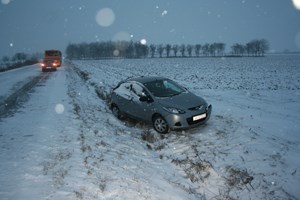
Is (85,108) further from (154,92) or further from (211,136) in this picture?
(211,136)

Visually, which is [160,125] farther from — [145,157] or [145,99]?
[145,157]

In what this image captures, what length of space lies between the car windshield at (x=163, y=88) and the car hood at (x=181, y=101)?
37cm

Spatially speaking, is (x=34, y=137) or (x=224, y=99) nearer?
(x=34, y=137)

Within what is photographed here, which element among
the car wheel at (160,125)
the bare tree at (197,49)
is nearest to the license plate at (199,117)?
the car wheel at (160,125)

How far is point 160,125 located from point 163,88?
59.6 inches

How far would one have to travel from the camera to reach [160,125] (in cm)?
859

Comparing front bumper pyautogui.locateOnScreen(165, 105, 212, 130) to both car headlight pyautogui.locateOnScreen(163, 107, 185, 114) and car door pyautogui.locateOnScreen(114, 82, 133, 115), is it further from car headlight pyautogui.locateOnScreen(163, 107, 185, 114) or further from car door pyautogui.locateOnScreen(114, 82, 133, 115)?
car door pyautogui.locateOnScreen(114, 82, 133, 115)

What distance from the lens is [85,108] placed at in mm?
11883

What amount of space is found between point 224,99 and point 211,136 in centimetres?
625

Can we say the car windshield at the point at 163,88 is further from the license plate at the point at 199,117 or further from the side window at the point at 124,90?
the license plate at the point at 199,117

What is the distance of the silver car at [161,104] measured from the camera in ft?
26.8

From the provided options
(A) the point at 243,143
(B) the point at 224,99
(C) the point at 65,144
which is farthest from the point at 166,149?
(B) the point at 224,99

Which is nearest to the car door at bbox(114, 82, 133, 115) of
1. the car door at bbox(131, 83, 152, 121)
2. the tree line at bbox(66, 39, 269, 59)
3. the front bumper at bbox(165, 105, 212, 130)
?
the car door at bbox(131, 83, 152, 121)

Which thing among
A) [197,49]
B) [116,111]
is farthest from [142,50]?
[116,111]
